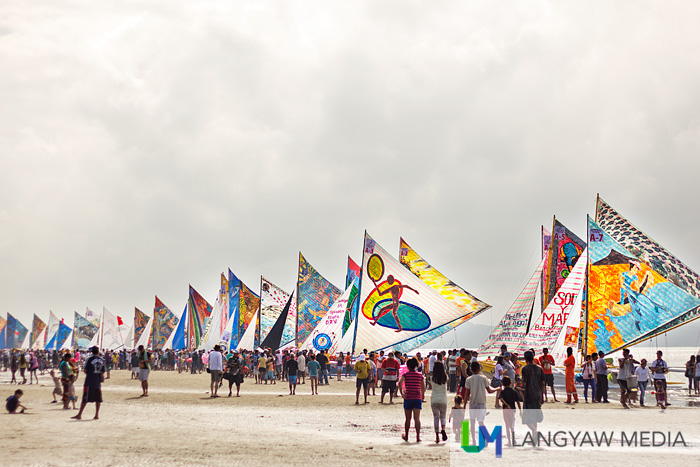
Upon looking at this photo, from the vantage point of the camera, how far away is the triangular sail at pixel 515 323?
40.9m

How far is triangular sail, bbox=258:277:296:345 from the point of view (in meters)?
63.8

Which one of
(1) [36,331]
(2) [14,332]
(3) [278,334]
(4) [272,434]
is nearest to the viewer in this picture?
(4) [272,434]

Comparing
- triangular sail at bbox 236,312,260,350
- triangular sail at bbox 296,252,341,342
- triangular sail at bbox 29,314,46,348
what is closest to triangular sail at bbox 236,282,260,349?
triangular sail at bbox 236,312,260,350

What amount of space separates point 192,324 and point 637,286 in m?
54.9

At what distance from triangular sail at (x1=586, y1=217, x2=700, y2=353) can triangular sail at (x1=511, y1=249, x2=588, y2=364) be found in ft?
3.91

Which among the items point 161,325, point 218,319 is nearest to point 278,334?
point 218,319

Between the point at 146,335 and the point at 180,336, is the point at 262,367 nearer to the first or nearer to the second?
the point at 180,336

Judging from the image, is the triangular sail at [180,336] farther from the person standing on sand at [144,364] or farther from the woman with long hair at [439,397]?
the woman with long hair at [439,397]

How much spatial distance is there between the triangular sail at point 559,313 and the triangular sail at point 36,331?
114m

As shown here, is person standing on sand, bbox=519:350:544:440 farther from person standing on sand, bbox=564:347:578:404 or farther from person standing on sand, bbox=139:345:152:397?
person standing on sand, bbox=139:345:152:397

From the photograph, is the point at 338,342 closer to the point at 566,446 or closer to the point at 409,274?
the point at 409,274

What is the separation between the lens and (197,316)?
7619 cm

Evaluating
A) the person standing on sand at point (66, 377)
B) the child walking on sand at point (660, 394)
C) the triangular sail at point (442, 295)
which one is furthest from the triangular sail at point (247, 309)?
the child walking on sand at point (660, 394)

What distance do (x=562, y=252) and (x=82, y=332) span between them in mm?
89390
